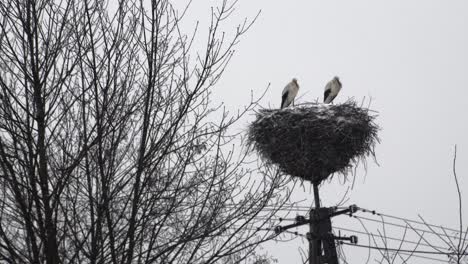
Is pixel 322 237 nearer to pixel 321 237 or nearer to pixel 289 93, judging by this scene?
pixel 321 237

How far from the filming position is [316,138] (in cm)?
885

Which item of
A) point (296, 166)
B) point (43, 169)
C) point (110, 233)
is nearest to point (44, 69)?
point (43, 169)

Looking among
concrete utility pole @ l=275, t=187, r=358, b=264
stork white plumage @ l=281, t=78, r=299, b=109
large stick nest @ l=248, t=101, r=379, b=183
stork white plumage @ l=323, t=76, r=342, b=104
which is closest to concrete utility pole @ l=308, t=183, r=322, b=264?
concrete utility pole @ l=275, t=187, r=358, b=264

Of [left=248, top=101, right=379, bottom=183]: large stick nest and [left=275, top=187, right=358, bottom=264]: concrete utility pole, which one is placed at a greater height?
[left=248, top=101, right=379, bottom=183]: large stick nest

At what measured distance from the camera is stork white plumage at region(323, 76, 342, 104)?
12133 millimetres

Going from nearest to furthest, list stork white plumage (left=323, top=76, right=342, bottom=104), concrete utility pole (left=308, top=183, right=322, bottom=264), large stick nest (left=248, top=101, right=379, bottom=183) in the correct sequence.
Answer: concrete utility pole (left=308, top=183, right=322, bottom=264) < large stick nest (left=248, top=101, right=379, bottom=183) < stork white plumage (left=323, top=76, right=342, bottom=104)

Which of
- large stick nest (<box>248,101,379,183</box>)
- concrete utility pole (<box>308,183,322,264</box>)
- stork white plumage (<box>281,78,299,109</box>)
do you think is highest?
stork white plumage (<box>281,78,299,109</box>)

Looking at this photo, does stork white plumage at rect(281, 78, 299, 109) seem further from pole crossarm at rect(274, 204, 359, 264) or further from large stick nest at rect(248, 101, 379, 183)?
pole crossarm at rect(274, 204, 359, 264)

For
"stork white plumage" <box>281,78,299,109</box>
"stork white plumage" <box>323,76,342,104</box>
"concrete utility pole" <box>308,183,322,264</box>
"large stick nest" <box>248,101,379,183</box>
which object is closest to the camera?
"concrete utility pole" <box>308,183,322,264</box>

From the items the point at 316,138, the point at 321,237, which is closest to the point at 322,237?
the point at 321,237

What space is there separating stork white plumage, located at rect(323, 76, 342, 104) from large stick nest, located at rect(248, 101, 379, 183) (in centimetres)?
281

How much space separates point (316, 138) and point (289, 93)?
10.5 feet

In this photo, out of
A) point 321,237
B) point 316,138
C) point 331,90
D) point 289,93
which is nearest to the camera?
point 321,237

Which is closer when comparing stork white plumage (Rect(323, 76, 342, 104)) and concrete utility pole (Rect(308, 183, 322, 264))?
concrete utility pole (Rect(308, 183, 322, 264))
